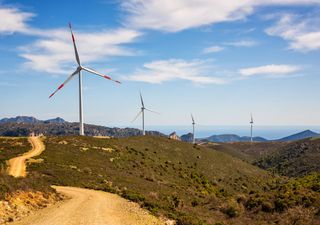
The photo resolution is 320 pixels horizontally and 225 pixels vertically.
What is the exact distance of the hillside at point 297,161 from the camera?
394 ft

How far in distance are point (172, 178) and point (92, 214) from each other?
4517 centimetres

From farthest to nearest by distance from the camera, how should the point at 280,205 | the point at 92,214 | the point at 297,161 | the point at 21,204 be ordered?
the point at 297,161, the point at 280,205, the point at 21,204, the point at 92,214

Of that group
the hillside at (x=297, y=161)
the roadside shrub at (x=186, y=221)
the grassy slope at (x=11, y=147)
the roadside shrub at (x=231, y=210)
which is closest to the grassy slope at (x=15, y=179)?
the grassy slope at (x=11, y=147)

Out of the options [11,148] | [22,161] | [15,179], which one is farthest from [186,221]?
[11,148]

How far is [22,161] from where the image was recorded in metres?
53.5

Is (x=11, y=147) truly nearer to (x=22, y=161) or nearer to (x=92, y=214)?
(x=22, y=161)

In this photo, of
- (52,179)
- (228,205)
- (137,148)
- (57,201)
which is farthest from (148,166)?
(57,201)

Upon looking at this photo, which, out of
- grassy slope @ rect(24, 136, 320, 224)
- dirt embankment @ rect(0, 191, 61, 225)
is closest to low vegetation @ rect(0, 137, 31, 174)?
grassy slope @ rect(24, 136, 320, 224)

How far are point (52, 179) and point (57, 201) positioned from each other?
45.0ft

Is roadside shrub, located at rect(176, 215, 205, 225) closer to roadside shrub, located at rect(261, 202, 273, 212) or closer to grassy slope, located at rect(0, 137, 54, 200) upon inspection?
grassy slope, located at rect(0, 137, 54, 200)

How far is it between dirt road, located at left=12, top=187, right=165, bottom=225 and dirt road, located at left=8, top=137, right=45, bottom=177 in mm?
18480

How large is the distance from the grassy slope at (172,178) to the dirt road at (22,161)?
5.42 ft

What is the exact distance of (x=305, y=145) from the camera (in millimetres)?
162750

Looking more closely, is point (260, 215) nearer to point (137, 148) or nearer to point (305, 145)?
point (137, 148)
